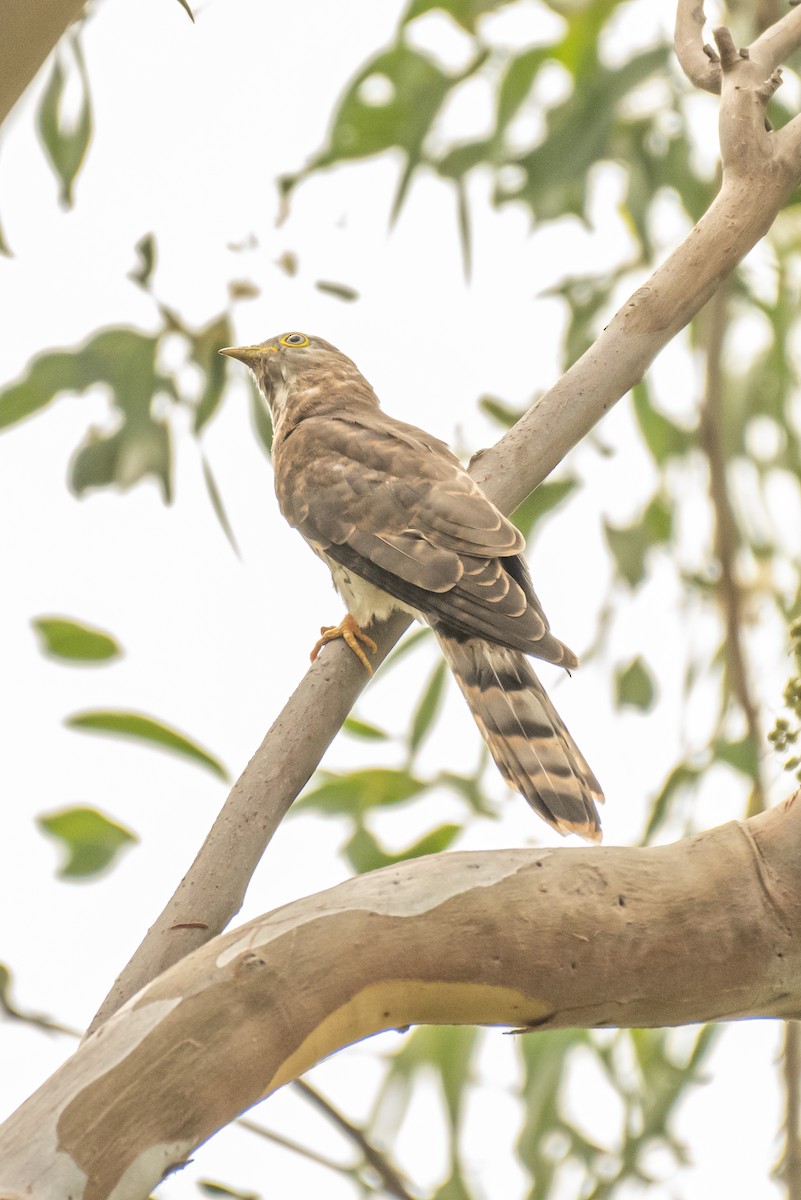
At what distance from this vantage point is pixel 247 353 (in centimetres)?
Answer: 386

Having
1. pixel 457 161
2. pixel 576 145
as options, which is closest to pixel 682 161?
pixel 576 145

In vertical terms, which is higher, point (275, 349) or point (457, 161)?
point (457, 161)

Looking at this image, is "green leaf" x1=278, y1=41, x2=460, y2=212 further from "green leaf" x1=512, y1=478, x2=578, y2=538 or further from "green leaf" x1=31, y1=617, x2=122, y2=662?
"green leaf" x1=31, y1=617, x2=122, y2=662

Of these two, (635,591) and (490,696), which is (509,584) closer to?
(490,696)

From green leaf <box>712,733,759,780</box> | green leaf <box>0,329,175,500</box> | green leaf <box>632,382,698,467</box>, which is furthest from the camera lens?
green leaf <box>632,382,698,467</box>

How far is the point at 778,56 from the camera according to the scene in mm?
2666

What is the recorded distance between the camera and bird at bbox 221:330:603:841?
97.6 inches

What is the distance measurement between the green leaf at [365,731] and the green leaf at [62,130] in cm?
124

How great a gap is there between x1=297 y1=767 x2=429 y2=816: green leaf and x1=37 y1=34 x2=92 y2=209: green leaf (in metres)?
1.31

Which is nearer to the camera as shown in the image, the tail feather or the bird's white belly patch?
the tail feather

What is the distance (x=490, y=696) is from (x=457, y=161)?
1.57 meters

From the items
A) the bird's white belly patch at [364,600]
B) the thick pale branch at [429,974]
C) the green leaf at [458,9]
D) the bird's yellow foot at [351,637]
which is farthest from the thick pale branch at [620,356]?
the green leaf at [458,9]

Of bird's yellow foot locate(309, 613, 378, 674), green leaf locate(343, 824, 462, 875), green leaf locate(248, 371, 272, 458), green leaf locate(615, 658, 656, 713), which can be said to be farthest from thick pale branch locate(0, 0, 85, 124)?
green leaf locate(615, 658, 656, 713)

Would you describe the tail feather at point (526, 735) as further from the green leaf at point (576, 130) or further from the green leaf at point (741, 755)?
the green leaf at point (576, 130)
